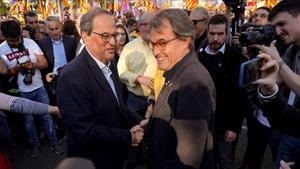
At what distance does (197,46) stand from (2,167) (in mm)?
2561

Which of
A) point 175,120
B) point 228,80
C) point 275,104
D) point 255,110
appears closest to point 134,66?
point 228,80

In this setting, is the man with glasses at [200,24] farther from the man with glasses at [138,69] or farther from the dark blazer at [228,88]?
the dark blazer at [228,88]

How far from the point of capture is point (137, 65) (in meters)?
3.62

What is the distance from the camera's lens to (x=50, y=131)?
4594 mm

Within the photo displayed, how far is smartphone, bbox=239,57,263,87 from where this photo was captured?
155 cm

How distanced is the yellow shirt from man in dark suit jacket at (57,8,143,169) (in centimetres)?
136

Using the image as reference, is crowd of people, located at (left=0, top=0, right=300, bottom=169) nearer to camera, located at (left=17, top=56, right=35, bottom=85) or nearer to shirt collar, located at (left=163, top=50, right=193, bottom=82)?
shirt collar, located at (left=163, top=50, right=193, bottom=82)

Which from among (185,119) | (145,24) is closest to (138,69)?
(145,24)

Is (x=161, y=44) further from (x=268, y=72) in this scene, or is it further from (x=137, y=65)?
(x=137, y=65)

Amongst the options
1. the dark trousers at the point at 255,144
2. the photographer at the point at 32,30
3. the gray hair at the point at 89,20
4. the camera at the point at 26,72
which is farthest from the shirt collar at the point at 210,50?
the photographer at the point at 32,30

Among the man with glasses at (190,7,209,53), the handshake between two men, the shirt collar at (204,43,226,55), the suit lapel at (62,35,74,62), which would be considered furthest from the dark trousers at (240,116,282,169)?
the suit lapel at (62,35,74,62)

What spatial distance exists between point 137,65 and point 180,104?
201 cm

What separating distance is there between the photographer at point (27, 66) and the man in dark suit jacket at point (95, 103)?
2.47 m

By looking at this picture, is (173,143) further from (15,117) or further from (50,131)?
(15,117)
